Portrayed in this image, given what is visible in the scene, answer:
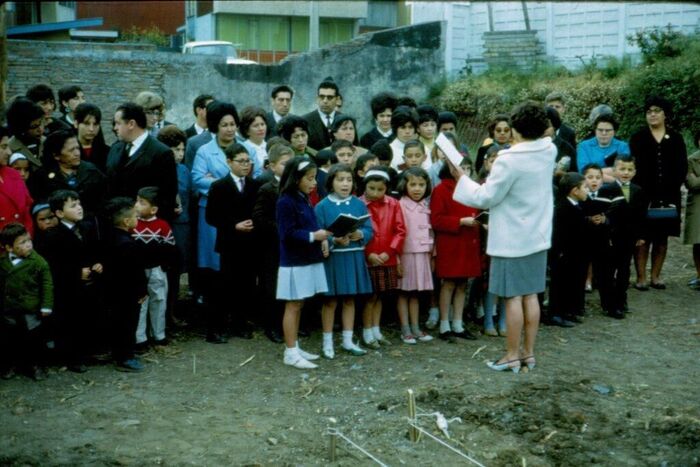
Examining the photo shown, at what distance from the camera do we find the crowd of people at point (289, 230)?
6.55 metres

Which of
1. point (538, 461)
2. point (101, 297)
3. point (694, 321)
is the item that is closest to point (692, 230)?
point (694, 321)

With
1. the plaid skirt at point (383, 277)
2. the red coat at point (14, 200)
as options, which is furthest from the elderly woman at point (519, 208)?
the red coat at point (14, 200)

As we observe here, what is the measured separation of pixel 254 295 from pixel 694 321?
4.08 metres

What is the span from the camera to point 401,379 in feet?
21.6

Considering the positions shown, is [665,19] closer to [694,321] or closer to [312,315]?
[694,321]

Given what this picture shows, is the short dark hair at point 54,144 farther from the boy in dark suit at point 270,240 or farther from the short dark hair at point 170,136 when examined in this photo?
the boy in dark suit at point 270,240

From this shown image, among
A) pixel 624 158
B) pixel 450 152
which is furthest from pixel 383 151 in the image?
pixel 624 158

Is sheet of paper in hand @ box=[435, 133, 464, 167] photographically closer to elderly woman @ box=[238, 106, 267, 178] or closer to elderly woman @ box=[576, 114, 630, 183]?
elderly woman @ box=[238, 106, 267, 178]

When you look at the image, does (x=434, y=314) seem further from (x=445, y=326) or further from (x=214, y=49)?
(x=214, y=49)

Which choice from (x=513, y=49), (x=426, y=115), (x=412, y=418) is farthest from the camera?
(x=513, y=49)

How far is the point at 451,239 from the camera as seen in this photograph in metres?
7.58

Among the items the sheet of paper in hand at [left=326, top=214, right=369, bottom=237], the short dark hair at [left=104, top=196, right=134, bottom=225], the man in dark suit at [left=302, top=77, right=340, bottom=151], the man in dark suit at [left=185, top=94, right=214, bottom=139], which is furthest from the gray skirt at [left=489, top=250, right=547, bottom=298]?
the man in dark suit at [left=185, top=94, right=214, bottom=139]

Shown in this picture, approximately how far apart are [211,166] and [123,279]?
1.59 metres

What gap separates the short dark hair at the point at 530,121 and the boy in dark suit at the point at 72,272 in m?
3.26
